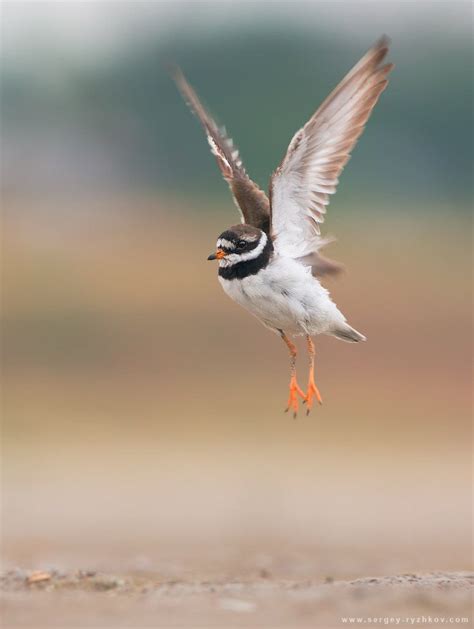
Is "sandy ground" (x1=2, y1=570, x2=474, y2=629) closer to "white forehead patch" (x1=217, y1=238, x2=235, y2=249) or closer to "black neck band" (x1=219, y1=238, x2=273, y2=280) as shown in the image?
"black neck band" (x1=219, y1=238, x2=273, y2=280)

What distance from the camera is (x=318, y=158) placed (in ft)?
34.6

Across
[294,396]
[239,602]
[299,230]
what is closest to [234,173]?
[299,230]

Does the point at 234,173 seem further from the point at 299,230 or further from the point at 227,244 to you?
the point at 227,244

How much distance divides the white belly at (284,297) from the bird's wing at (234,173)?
74 cm

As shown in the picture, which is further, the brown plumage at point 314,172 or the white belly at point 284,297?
the brown plumage at point 314,172

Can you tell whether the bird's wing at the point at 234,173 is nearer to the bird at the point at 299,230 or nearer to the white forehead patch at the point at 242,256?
the bird at the point at 299,230

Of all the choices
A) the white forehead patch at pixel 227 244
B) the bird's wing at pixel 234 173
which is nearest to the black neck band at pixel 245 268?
the white forehead patch at pixel 227 244

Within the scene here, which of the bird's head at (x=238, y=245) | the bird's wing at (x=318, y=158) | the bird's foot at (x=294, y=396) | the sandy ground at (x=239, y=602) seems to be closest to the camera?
the sandy ground at (x=239, y=602)

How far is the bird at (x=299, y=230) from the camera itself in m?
9.95

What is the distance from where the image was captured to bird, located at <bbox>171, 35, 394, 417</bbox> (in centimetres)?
995

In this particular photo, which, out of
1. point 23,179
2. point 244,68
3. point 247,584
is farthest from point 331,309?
point 244,68

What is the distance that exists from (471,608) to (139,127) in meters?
34.2

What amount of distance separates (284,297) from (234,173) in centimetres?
176

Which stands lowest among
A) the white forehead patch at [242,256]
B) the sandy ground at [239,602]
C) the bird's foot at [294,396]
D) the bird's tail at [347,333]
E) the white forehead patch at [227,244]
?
the sandy ground at [239,602]
